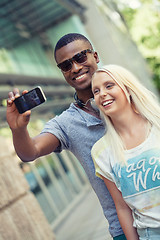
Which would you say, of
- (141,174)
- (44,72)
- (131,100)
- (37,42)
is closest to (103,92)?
(131,100)

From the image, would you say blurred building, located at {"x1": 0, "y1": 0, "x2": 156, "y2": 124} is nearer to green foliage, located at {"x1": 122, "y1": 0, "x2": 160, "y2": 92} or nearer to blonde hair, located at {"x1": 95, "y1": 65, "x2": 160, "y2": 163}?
green foliage, located at {"x1": 122, "y1": 0, "x2": 160, "y2": 92}

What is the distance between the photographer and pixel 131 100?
1.94 metres

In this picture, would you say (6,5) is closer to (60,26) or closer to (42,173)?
(60,26)

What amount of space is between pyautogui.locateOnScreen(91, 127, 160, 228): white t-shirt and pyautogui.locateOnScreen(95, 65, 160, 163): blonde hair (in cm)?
9

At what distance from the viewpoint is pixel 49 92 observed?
9930 millimetres

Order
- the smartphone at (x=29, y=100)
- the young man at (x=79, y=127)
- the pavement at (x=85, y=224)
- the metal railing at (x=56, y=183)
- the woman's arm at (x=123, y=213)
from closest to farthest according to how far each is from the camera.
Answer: the smartphone at (x=29, y=100) < the woman's arm at (x=123, y=213) < the young man at (x=79, y=127) < the pavement at (x=85, y=224) < the metal railing at (x=56, y=183)

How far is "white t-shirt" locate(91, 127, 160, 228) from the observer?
64.8 inches

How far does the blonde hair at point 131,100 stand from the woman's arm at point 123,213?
21 cm

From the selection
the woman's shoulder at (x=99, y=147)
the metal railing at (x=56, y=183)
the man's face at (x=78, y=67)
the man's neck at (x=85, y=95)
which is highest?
the man's face at (x=78, y=67)

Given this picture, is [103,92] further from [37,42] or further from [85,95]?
[37,42]

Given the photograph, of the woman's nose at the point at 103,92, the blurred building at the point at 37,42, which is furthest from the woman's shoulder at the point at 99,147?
the blurred building at the point at 37,42

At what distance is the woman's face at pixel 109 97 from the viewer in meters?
1.84

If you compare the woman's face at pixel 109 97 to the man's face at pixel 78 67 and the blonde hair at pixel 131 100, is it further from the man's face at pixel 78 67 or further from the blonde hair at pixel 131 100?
the man's face at pixel 78 67

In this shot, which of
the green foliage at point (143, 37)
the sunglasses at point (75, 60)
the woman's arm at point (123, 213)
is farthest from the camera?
the green foliage at point (143, 37)
